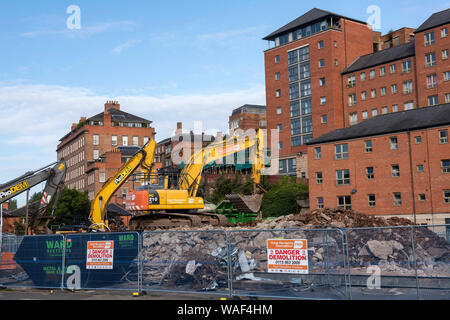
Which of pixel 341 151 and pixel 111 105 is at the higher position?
pixel 111 105

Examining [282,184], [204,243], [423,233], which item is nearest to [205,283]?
[204,243]

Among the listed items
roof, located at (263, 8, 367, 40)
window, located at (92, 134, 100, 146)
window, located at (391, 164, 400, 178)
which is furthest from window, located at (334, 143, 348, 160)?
window, located at (92, 134, 100, 146)

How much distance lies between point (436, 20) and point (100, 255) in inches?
2525

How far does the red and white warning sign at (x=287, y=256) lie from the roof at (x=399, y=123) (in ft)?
126

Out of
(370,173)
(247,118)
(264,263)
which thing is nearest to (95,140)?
(247,118)

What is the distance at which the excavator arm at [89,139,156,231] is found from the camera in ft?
113

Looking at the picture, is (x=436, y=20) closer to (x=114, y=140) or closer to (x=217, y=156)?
(x=217, y=156)

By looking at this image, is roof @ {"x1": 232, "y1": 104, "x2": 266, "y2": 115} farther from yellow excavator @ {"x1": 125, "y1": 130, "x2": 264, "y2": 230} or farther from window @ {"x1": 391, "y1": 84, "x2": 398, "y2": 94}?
yellow excavator @ {"x1": 125, "y1": 130, "x2": 264, "y2": 230}

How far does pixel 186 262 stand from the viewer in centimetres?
1529

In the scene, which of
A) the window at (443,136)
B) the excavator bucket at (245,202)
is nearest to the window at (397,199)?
the window at (443,136)

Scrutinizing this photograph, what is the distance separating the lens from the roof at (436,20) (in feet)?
220

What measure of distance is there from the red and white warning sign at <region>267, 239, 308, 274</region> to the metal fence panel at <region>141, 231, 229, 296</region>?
1429 mm

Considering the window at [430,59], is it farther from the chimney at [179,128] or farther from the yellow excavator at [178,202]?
the chimney at [179,128]

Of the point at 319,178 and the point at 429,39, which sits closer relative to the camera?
the point at 319,178
